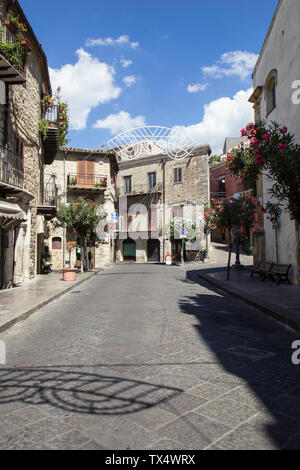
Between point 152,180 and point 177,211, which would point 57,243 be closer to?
point 177,211

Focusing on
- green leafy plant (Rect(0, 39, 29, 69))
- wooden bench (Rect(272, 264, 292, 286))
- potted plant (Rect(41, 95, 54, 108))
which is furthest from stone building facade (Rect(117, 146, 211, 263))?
green leafy plant (Rect(0, 39, 29, 69))

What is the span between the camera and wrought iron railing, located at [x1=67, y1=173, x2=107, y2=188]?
29.3 meters

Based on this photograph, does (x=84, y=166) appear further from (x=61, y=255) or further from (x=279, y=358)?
(x=279, y=358)

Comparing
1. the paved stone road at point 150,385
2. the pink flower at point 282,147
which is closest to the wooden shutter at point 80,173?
the paved stone road at point 150,385

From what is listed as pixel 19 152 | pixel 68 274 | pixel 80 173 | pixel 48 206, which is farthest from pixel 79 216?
pixel 80 173

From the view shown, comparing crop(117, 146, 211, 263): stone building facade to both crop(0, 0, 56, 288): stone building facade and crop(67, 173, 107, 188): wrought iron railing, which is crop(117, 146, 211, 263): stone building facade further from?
crop(0, 0, 56, 288): stone building facade

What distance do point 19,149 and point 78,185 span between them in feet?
51.1

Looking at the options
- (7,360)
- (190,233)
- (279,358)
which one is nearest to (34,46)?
(7,360)

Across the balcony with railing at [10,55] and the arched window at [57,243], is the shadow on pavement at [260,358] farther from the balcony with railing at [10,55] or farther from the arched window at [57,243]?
the arched window at [57,243]

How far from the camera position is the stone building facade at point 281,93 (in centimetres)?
1199

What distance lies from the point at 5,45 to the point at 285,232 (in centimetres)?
1110

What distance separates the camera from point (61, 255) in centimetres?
2852

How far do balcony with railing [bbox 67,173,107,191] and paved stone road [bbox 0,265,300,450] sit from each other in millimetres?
23213

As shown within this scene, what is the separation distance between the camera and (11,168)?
41.8 ft
